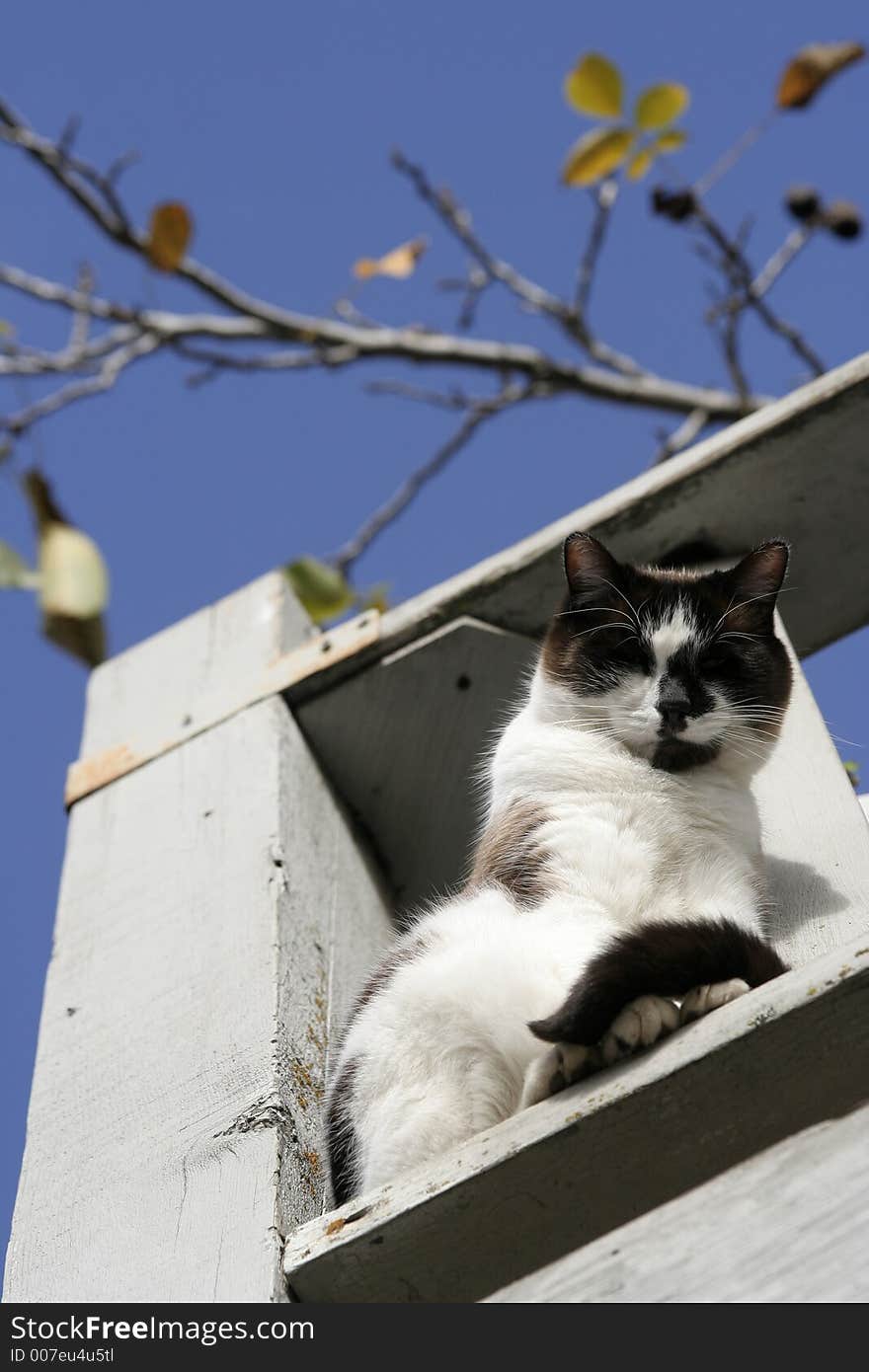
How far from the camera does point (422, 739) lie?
307 cm

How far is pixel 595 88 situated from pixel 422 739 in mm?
1470

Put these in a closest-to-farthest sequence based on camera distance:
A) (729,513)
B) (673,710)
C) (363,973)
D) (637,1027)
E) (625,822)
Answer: (637,1027) → (625,822) → (673,710) → (363,973) → (729,513)

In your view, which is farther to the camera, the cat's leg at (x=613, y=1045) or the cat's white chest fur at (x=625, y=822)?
the cat's white chest fur at (x=625, y=822)

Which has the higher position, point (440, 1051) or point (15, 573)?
point (15, 573)

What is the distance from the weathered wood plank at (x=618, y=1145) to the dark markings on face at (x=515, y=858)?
46cm

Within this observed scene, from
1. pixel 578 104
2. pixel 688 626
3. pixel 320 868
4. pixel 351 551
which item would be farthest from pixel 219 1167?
pixel 351 551

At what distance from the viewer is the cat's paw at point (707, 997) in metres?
1.71

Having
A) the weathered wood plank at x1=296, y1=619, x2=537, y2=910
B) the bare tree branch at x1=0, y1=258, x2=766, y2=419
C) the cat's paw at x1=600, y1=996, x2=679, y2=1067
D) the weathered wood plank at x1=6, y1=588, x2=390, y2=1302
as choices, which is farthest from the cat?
the bare tree branch at x1=0, y1=258, x2=766, y2=419

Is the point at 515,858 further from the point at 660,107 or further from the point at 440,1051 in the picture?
the point at 660,107

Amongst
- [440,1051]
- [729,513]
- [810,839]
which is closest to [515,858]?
[440,1051]

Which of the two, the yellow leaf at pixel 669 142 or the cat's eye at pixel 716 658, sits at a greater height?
the yellow leaf at pixel 669 142

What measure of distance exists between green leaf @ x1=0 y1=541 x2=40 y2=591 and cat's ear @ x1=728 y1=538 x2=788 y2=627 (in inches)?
50.2

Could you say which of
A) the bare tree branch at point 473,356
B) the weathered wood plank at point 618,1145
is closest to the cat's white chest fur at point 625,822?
the weathered wood plank at point 618,1145

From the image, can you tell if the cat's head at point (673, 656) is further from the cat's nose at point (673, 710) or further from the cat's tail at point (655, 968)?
the cat's tail at point (655, 968)
